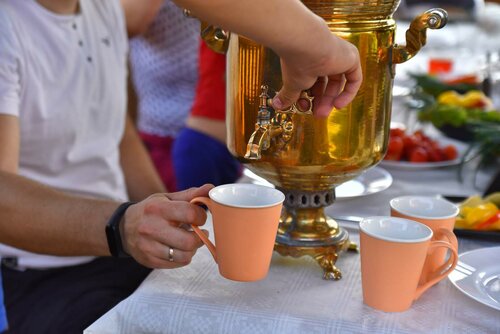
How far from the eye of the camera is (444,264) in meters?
0.71

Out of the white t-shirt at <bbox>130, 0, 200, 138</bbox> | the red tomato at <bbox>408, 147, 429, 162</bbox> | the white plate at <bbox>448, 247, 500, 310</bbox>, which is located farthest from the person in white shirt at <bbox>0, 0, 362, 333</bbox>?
the red tomato at <bbox>408, 147, 429, 162</bbox>

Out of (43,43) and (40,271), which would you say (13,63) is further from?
(40,271)

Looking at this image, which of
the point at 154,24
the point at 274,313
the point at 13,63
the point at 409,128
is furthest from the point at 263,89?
the point at 154,24

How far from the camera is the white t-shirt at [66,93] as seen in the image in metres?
1.05

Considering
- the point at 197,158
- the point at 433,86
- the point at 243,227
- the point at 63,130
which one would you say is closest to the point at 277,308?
the point at 243,227

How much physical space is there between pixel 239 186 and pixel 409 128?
3.25 ft

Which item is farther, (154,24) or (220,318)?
(154,24)

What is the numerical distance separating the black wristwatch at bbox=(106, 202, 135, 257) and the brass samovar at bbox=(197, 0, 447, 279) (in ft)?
0.53

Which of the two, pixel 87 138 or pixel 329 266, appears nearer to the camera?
pixel 329 266

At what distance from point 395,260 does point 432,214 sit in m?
0.17

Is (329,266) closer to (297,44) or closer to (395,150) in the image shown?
(297,44)

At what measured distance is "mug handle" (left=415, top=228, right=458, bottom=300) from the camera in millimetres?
679

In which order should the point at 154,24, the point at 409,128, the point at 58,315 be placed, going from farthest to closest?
the point at 154,24 < the point at 409,128 < the point at 58,315

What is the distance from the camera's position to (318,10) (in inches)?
29.0
